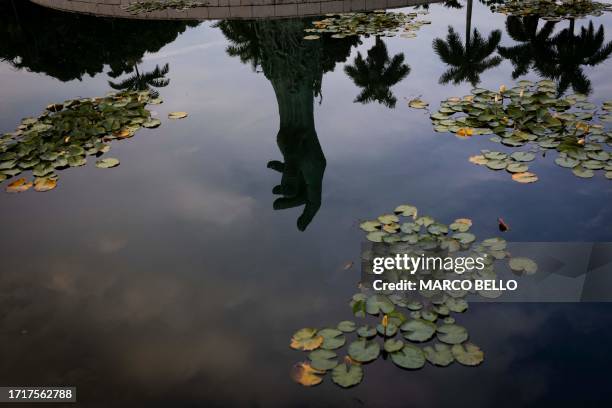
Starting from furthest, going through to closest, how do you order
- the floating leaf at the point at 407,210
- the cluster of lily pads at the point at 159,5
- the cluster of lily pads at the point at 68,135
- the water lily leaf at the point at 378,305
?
1. the cluster of lily pads at the point at 159,5
2. the cluster of lily pads at the point at 68,135
3. the floating leaf at the point at 407,210
4. the water lily leaf at the point at 378,305

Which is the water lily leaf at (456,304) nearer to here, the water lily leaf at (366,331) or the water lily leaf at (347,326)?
the water lily leaf at (366,331)

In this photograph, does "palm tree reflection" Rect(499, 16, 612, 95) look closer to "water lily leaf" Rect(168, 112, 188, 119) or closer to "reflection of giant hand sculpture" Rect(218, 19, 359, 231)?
"reflection of giant hand sculpture" Rect(218, 19, 359, 231)

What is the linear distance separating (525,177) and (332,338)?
295 cm

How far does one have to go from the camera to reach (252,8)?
11.6 meters

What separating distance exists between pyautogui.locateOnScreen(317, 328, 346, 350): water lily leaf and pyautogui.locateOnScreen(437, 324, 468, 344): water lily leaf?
646 mm

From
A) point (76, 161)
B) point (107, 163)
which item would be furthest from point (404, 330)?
point (76, 161)

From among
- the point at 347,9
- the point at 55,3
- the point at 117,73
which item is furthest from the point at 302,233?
the point at 55,3

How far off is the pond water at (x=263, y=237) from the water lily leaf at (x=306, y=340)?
0.22 feet

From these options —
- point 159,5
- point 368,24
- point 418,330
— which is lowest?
point 418,330

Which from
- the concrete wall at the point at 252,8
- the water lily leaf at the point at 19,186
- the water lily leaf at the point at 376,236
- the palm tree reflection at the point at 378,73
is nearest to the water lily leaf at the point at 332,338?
the water lily leaf at the point at 376,236

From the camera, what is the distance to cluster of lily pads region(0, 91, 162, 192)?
5711 mm

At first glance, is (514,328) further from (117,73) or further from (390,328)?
(117,73)

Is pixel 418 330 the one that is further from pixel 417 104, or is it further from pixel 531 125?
pixel 417 104

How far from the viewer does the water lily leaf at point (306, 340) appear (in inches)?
127
